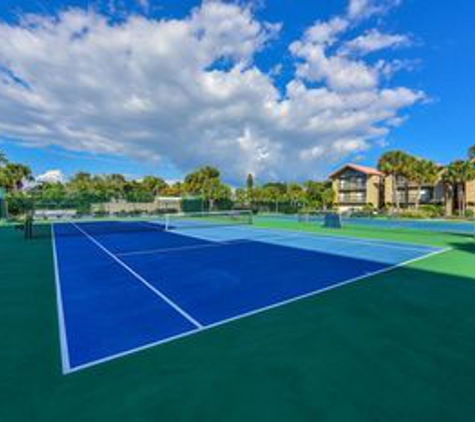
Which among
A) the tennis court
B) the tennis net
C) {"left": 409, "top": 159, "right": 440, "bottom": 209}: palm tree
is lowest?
the tennis court

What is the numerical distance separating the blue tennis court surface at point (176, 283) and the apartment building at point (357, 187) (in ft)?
135

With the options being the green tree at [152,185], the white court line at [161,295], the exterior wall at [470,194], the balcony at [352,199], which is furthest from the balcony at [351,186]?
the white court line at [161,295]

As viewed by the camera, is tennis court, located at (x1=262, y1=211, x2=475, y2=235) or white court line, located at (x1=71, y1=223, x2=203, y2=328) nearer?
white court line, located at (x1=71, y1=223, x2=203, y2=328)

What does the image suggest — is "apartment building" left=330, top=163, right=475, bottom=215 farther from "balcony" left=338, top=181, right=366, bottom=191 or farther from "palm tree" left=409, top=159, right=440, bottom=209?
"palm tree" left=409, top=159, right=440, bottom=209

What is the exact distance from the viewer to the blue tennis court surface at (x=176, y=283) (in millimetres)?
4273

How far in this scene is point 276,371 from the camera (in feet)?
10.8

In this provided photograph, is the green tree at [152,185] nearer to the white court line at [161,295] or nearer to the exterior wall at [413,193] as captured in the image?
the exterior wall at [413,193]

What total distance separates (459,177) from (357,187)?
55.4ft

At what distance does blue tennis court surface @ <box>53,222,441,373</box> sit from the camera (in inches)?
168

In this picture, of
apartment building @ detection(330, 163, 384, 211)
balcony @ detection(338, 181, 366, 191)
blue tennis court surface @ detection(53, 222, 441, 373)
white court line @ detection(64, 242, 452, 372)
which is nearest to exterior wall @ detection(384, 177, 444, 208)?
apartment building @ detection(330, 163, 384, 211)

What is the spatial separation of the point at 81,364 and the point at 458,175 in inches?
Answer: 1837

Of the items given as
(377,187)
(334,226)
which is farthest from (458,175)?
(334,226)

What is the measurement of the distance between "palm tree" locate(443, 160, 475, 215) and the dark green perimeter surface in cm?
4118

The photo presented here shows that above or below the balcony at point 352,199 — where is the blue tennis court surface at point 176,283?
below
